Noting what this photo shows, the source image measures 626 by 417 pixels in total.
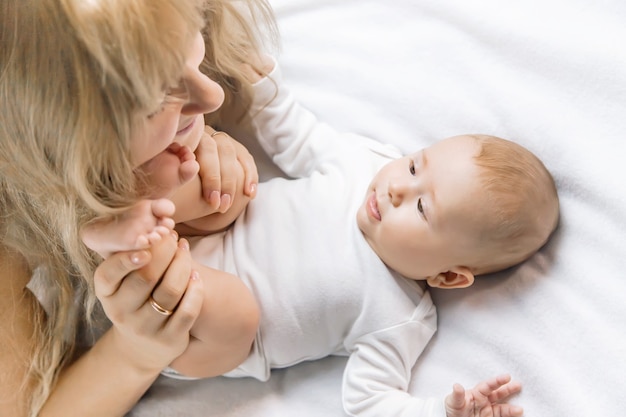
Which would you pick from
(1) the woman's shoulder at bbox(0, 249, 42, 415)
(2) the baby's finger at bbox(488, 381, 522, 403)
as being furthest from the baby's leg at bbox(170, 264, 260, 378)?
(2) the baby's finger at bbox(488, 381, 522, 403)

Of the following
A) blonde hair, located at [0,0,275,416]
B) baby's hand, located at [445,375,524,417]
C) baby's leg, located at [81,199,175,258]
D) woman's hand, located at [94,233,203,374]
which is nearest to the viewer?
blonde hair, located at [0,0,275,416]

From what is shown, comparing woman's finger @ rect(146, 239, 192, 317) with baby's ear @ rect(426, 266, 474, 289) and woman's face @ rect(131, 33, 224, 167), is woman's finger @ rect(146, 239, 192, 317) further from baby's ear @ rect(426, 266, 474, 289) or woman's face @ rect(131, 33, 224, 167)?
baby's ear @ rect(426, 266, 474, 289)

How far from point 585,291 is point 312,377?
440mm

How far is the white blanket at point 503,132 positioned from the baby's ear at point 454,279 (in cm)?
3

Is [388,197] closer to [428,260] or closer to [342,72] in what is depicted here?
[428,260]

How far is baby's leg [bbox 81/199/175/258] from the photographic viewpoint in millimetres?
703

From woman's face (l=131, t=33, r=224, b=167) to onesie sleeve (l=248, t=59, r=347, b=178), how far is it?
1.41ft

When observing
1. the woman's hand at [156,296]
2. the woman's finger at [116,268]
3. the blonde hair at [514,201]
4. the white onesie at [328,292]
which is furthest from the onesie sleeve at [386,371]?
the woman's finger at [116,268]

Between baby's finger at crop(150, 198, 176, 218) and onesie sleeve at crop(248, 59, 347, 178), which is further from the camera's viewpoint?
onesie sleeve at crop(248, 59, 347, 178)

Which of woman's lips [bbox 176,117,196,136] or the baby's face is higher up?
woman's lips [bbox 176,117,196,136]

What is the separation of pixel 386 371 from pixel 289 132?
44 cm

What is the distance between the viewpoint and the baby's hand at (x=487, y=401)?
916 millimetres

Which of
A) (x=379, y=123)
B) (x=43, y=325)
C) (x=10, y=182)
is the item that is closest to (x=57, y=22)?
(x=10, y=182)

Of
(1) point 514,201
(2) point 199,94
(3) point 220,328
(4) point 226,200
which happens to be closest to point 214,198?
(4) point 226,200
